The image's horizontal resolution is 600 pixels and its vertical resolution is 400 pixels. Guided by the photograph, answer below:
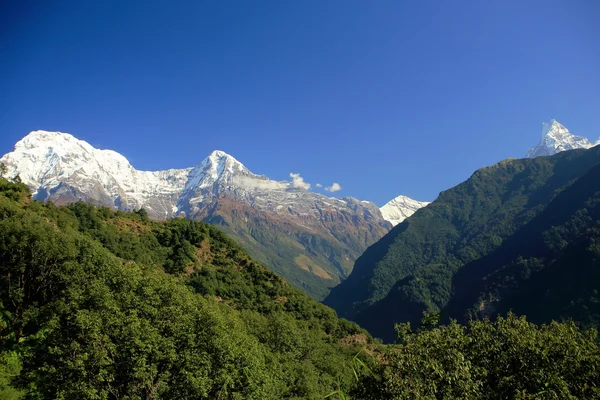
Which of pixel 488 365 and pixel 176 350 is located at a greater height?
pixel 176 350

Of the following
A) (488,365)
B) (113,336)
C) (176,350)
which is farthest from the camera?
(176,350)

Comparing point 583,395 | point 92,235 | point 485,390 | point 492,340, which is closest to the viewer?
point 583,395

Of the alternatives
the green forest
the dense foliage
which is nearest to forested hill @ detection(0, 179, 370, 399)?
the green forest

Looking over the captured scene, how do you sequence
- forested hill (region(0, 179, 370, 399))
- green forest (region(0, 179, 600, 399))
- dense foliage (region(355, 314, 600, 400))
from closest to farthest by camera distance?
1. dense foliage (region(355, 314, 600, 400))
2. green forest (region(0, 179, 600, 399))
3. forested hill (region(0, 179, 370, 399))

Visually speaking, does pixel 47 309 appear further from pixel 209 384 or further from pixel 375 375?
pixel 375 375

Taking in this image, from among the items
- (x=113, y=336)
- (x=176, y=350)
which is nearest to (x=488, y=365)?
(x=176, y=350)

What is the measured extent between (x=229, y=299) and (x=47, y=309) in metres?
74.7

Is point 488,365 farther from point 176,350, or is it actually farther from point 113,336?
point 113,336

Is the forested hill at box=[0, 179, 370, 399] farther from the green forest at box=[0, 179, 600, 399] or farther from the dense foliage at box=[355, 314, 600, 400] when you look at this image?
the dense foliage at box=[355, 314, 600, 400]

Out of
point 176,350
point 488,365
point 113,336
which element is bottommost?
point 488,365

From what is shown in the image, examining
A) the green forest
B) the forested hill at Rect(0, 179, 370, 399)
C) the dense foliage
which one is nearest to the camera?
the dense foliage

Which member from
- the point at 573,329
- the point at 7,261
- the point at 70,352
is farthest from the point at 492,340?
the point at 7,261

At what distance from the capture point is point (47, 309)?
140ft

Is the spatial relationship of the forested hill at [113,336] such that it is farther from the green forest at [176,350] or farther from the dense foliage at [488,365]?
the dense foliage at [488,365]
